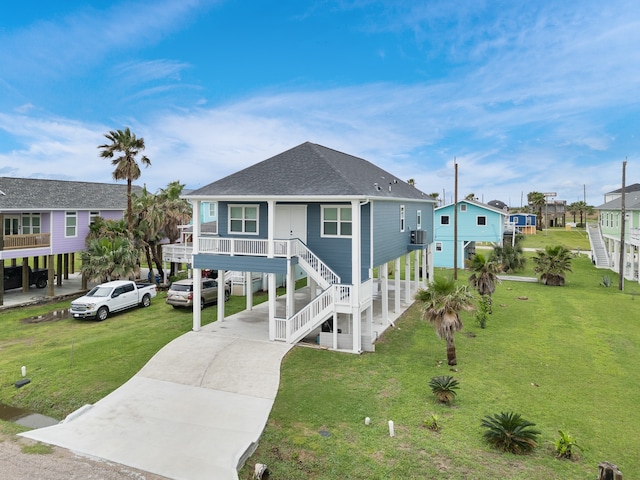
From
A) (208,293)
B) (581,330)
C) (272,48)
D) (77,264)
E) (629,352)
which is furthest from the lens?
(77,264)

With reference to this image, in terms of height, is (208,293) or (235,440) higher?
(208,293)

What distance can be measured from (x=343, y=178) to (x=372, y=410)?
377 inches

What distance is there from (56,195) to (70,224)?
7.92 ft

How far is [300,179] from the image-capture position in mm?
18312

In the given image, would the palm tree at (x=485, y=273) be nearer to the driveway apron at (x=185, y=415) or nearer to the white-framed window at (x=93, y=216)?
the driveway apron at (x=185, y=415)

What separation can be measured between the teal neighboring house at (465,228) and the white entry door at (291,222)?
25762 mm

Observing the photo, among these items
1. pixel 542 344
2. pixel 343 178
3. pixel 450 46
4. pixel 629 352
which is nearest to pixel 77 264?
pixel 343 178

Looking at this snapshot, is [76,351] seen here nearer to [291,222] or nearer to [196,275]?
[196,275]

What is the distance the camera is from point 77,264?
→ 1785 inches

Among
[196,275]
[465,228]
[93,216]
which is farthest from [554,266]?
[93,216]

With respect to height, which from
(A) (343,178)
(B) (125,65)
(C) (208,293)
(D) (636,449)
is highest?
(B) (125,65)

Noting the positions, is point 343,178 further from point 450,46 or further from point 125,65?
point 125,65

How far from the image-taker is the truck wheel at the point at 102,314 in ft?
71.7

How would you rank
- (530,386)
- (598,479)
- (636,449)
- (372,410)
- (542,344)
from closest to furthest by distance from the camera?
1. (598,479)
2. (636,449)
3. (372,410)
4. (530,386)
5. (542,344)
